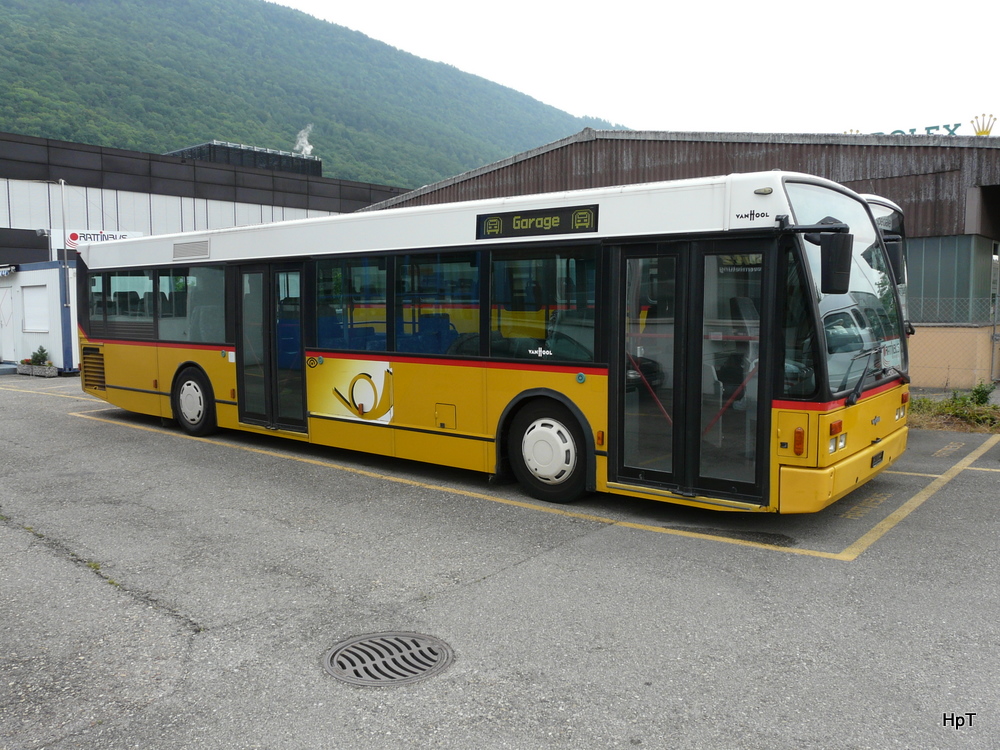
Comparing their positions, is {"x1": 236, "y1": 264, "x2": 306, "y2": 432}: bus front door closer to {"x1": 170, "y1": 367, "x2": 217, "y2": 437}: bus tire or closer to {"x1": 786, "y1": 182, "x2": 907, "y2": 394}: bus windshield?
{"x1": 170, "y1": 367, "x2": 217, "y2": 437}: bus tire

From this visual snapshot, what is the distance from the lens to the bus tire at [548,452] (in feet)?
24.4

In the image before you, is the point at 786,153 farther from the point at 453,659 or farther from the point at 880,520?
the point at 453,659

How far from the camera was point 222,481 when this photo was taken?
28.5 feet

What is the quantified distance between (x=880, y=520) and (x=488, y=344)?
374 centimetres

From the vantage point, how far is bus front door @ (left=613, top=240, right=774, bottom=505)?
6.36 metres

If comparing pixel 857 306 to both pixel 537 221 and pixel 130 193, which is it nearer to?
pixel 537 221

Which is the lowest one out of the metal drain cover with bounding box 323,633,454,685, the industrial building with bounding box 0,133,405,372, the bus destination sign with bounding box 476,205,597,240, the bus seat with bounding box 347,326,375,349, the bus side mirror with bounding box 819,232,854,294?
the metal drain cover with bounding box 323,633,454,685

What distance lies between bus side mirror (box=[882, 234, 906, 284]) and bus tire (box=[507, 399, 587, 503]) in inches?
132

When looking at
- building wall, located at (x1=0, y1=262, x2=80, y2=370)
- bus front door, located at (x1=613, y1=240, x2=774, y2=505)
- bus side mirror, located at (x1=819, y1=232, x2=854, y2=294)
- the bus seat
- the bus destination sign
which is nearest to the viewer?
bus side mirror, located at (x1=819, y1=232, x2=854, y2=294)

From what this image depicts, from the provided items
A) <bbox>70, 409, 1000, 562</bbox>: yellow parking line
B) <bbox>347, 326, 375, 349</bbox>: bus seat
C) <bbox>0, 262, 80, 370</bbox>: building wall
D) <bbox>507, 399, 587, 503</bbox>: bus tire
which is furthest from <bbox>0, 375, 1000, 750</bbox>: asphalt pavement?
<bbox>0, 262, 80, 370</bbox>: building wall

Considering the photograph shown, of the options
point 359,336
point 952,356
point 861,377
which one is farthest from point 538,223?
point 952,356

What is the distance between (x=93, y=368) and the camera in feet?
43.5

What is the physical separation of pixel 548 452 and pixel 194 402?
605 cm

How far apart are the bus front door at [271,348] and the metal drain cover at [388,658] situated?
18.7 feet
